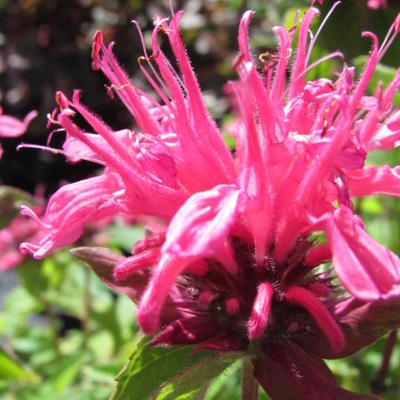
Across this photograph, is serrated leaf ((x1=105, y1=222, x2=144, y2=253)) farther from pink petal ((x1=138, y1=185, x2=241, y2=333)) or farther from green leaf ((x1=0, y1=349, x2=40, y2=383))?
pink petal ((x1=138, y1=185, x2=241, y2=333))

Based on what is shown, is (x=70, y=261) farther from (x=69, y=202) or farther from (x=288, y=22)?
(x=69, y=202)

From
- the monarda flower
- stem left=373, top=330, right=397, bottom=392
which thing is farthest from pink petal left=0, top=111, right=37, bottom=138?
stem left=373, top=330, right=397, bottom=392

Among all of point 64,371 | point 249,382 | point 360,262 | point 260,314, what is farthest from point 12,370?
point 360,262

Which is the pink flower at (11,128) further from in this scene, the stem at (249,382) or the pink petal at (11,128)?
the stem at (249,382)

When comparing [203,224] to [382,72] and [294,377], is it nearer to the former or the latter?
[294,377]

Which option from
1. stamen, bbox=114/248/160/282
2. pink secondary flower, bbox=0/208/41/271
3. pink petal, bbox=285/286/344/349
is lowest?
pink secondary flower, bbox=0/208/41/271

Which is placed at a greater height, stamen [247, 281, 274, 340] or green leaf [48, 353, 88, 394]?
stamen [247, 281, 274, 340]

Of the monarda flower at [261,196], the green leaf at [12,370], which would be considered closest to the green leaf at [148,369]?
the monarda flower at [261,196]
